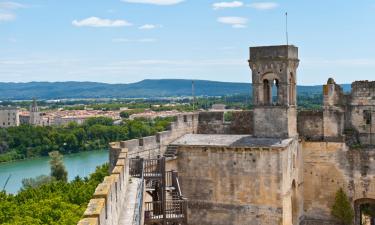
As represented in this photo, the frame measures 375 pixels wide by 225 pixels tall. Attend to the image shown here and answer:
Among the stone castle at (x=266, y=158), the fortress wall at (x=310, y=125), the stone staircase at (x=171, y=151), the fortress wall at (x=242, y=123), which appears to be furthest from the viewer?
the fortress wall at (x=242, y=123)

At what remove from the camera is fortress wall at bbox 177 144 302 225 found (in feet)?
67.5

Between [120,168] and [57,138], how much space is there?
82555mm

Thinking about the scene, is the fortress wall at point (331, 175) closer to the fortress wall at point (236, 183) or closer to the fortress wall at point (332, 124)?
the fortress wall at point (332, 124)

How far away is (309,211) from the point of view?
79.6ft

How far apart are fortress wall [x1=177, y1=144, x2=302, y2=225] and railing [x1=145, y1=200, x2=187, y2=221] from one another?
115 inches

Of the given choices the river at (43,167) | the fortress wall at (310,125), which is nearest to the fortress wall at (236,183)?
the fortress wall at (310,125)

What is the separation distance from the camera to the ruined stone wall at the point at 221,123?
988 inches

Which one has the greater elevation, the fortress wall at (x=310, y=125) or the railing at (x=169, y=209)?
the fortress wall at (x=310, y=125)

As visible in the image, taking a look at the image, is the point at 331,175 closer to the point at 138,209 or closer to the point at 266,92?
the point at 266,92

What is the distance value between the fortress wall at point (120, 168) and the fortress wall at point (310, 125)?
4621 millimetres

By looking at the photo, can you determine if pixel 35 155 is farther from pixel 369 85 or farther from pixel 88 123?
pixel 369 85

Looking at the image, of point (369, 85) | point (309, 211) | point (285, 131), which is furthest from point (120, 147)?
point (369, 85)

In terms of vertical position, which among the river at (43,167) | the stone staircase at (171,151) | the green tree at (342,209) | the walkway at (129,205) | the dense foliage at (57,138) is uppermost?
the stone staircase at (171,151)

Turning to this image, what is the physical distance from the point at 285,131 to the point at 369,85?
517cm
